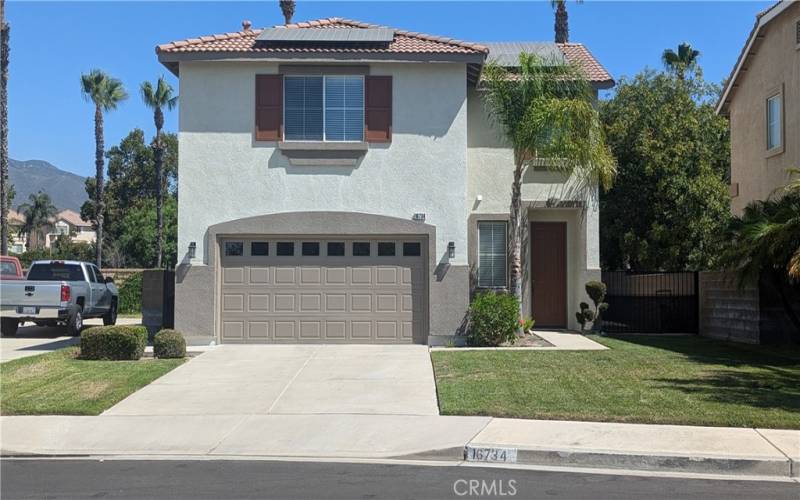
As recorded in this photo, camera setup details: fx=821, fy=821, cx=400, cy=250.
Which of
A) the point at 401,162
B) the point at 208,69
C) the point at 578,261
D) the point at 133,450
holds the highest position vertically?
the point at 208,69

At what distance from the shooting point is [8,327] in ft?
70.8

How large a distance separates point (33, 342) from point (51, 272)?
270 centimetres

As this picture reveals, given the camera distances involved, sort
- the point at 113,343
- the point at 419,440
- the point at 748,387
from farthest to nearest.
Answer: the point at 113,343
the point at 748,387
the point at 419,440

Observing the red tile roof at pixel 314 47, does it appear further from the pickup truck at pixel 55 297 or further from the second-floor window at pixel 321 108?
the pickup truck at pixel 55 297

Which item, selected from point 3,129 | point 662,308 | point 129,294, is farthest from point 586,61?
point 3,129

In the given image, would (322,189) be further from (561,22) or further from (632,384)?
(561,22)

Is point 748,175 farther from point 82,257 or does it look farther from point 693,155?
point 82,257

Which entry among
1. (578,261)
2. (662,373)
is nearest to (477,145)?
(578,261)

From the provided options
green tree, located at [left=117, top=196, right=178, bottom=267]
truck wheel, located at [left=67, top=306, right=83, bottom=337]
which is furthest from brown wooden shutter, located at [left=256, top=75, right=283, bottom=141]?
green tree, located at [left=117, top=196, right=178, bottom=267]

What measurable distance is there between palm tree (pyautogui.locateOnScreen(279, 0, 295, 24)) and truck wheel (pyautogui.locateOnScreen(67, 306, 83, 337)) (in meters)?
18.8

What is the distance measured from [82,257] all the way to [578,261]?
42.8 meters

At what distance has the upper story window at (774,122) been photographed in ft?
64.1

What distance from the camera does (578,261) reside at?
19.3 meters

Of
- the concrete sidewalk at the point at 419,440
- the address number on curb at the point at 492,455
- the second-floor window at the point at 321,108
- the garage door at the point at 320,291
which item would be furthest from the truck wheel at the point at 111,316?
the address number on curb at the point at 492,455
